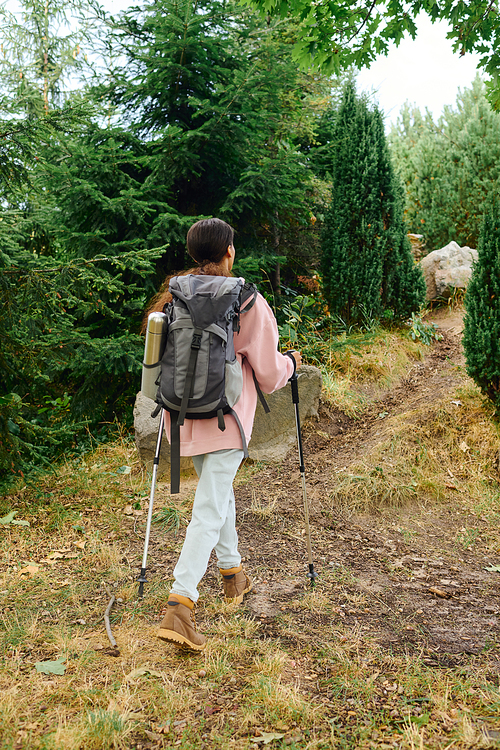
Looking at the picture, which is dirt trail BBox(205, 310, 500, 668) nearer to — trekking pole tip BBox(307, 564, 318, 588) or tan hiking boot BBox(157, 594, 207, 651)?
trekking pole tip BBox(307, 564, 318, 588)

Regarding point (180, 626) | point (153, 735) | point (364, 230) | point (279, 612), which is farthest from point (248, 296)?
point (364, 230)

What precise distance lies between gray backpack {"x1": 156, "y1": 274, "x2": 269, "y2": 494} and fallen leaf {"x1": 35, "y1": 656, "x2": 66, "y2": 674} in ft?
3.93

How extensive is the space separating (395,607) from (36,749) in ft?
6.43

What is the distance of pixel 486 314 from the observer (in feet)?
16.4

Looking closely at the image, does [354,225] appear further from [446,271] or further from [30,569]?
[30,569]

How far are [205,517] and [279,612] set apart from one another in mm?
822

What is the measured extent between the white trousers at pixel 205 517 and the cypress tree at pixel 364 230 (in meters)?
5.07

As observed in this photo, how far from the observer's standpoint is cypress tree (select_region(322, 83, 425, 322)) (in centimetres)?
720

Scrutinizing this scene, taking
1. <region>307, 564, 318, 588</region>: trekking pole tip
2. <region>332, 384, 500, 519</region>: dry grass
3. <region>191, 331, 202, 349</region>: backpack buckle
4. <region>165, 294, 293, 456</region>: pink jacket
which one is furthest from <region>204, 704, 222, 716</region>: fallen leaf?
<region>332, 384, 500, 519</region>: dry grass

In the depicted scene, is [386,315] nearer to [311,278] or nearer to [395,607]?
[311,278]

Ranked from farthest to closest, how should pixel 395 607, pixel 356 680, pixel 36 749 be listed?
pixel 395 607 < pixel 356 680 < pixel 36 749

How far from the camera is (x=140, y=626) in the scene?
278cm

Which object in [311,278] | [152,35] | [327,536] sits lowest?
[327,536]

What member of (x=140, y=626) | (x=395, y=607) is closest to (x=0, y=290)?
(x=140, y=626)
